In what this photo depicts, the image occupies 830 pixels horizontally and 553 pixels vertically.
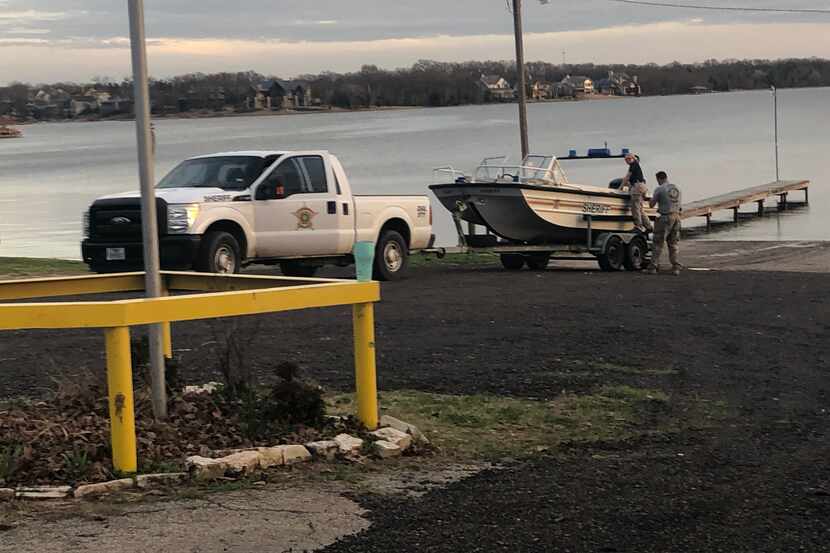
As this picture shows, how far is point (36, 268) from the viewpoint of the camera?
22.8 m

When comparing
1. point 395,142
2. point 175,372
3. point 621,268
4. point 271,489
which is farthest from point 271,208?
point 395,142

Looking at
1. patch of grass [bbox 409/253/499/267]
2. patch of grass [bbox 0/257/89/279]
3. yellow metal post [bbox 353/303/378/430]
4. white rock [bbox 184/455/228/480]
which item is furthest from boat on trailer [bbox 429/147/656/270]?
white rock [bbox 184/455/228/480]

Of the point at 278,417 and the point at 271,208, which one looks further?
the point at 271,208

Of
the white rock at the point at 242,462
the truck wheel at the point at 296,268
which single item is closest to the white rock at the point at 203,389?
the white rock at the point at 242,462

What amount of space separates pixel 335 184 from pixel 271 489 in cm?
1292

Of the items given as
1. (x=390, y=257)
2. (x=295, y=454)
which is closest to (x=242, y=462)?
(x=295, y=454)

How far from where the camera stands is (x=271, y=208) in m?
19.1

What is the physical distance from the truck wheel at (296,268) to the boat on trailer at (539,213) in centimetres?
336

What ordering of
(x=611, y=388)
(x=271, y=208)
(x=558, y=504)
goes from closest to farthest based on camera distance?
(x=558, y=504) → (x=611, y=388) → (x=271, y=208)

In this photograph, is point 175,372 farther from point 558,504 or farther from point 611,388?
point 611,388

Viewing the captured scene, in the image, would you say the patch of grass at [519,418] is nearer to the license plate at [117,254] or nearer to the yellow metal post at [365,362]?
the yellow metal post at [365,362]

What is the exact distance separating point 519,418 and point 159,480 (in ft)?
10.4

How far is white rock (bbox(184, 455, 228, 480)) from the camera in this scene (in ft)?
24.2

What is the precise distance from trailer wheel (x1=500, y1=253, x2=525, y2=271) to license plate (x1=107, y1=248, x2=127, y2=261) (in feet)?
28.6
